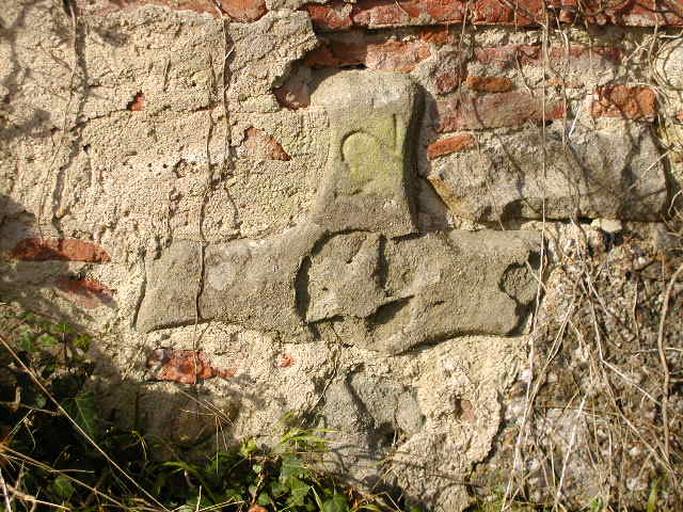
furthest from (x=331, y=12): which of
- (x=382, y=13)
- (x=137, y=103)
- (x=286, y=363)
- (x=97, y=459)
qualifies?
(x=97, y=459)

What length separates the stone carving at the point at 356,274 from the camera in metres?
2.19

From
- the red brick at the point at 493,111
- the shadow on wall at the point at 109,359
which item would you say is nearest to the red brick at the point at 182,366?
the shadow on wall at the point at 109,359

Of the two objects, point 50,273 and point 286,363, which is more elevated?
point 50,273

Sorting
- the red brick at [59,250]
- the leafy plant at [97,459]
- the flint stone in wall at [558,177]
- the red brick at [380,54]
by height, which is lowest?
the leafy plant at [97,459]

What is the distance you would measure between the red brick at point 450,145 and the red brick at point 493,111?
0.03m

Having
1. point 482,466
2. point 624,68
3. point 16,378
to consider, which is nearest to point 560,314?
point 482,466

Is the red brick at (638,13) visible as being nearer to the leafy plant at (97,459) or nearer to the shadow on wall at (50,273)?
the leafy plant at (97,459)

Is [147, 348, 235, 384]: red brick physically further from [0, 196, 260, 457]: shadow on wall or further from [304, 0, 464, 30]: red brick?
[304, 0, 464, 30]: red brick

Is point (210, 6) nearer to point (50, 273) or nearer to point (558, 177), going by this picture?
point (50, 273)

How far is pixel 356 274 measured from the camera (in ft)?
7.21

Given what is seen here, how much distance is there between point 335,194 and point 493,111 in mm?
524

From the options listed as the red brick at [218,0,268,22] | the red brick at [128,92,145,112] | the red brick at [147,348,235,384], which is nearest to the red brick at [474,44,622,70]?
the red brick at [218,0,268,22]

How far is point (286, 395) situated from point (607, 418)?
3.06ft

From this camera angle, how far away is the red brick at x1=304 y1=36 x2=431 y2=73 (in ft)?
7.22
